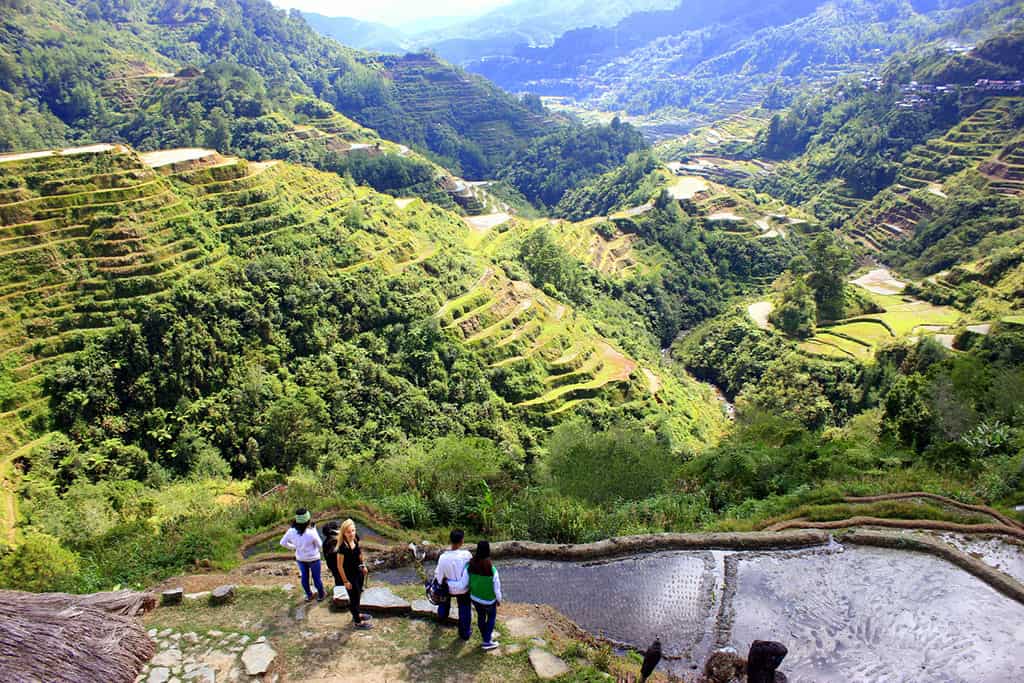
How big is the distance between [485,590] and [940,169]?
83.0 m

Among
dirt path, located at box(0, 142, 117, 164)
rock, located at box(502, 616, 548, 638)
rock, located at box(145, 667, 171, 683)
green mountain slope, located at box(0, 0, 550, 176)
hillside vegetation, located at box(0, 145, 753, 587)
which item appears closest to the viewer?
rock, located at box(145, 667, 171, 683)

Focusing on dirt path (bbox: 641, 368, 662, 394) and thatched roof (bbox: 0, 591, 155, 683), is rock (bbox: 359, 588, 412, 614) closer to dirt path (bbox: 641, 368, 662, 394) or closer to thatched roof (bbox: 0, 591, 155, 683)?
thatched roof (bbox: 0, 591, 155, 683)

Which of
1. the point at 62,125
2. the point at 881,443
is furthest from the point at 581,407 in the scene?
the point at 62,125

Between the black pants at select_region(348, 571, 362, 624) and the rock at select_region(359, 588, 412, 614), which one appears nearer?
the black pants at select_region(348, 571, 362, 624)

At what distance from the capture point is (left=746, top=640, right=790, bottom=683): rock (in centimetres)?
590

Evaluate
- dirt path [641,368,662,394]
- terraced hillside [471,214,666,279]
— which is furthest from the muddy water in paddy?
terraced hillside [471,214,666,279]

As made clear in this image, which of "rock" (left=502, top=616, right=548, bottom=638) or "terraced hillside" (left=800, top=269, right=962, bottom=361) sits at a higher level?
"rock" (left=502, top=616, right=548, bottom=638)

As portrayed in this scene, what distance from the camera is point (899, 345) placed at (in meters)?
39.8

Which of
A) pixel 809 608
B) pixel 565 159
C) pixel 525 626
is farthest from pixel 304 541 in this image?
pixel 565 159

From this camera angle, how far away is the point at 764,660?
5984 millimetres

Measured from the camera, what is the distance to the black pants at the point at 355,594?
341 inches

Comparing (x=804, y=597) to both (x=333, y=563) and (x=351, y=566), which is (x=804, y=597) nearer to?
(x=351, y=566)

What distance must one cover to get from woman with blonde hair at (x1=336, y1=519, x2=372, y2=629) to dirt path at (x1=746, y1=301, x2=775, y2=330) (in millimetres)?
49271

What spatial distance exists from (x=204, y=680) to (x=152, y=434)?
19.3m
